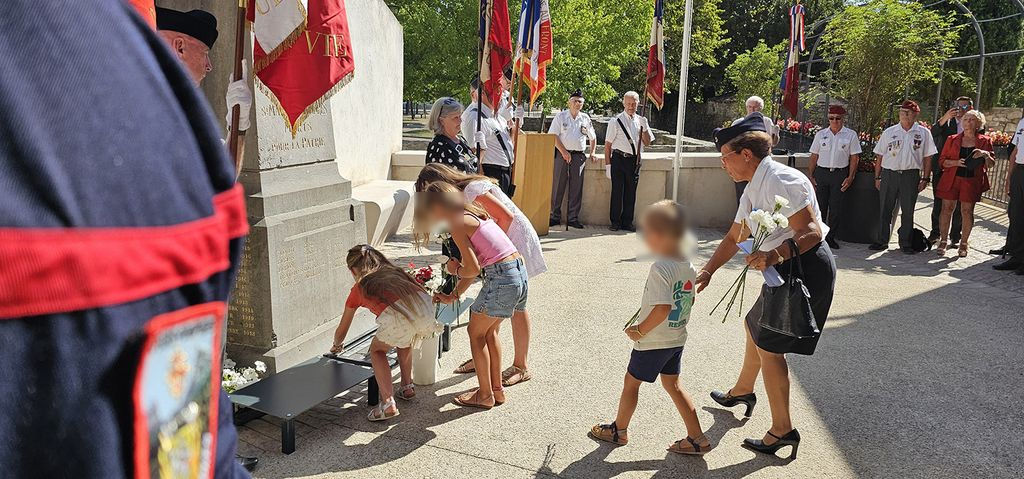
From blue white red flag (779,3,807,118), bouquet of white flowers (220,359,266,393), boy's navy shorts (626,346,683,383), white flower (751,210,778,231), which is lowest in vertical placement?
bouquet of white flowers (220,359,266,393)

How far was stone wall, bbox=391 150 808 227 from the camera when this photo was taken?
11469 mm

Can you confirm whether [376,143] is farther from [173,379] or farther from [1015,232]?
[173,379]

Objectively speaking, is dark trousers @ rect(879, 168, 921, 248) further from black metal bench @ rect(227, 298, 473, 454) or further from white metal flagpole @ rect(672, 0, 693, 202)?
black metal bench @ rect(227, 298, 473, 454)

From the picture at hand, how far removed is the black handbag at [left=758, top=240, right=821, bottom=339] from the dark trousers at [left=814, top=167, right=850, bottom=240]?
23.5 feet

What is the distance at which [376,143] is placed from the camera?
426 inches

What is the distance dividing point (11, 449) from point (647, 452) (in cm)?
381

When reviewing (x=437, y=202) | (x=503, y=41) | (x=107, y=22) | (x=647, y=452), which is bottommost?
(x=647, y=452)

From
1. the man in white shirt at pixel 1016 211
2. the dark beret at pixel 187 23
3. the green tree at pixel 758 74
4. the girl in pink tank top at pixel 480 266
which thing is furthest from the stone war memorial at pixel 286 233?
the green tree at pixel 758 74

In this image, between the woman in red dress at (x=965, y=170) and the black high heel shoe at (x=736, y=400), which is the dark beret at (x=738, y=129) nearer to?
the black high heel shoe at (x=736, y=400)

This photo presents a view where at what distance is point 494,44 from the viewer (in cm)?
832

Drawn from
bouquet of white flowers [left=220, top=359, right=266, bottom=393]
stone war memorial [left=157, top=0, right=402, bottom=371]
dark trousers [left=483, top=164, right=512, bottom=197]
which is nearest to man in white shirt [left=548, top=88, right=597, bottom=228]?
dark trousers [left=483, top=164, right=512, bottom=197]

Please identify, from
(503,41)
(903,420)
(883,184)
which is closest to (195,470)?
(903,420)

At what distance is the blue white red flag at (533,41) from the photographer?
10.2m

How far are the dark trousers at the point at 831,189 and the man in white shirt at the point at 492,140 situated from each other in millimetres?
4576
